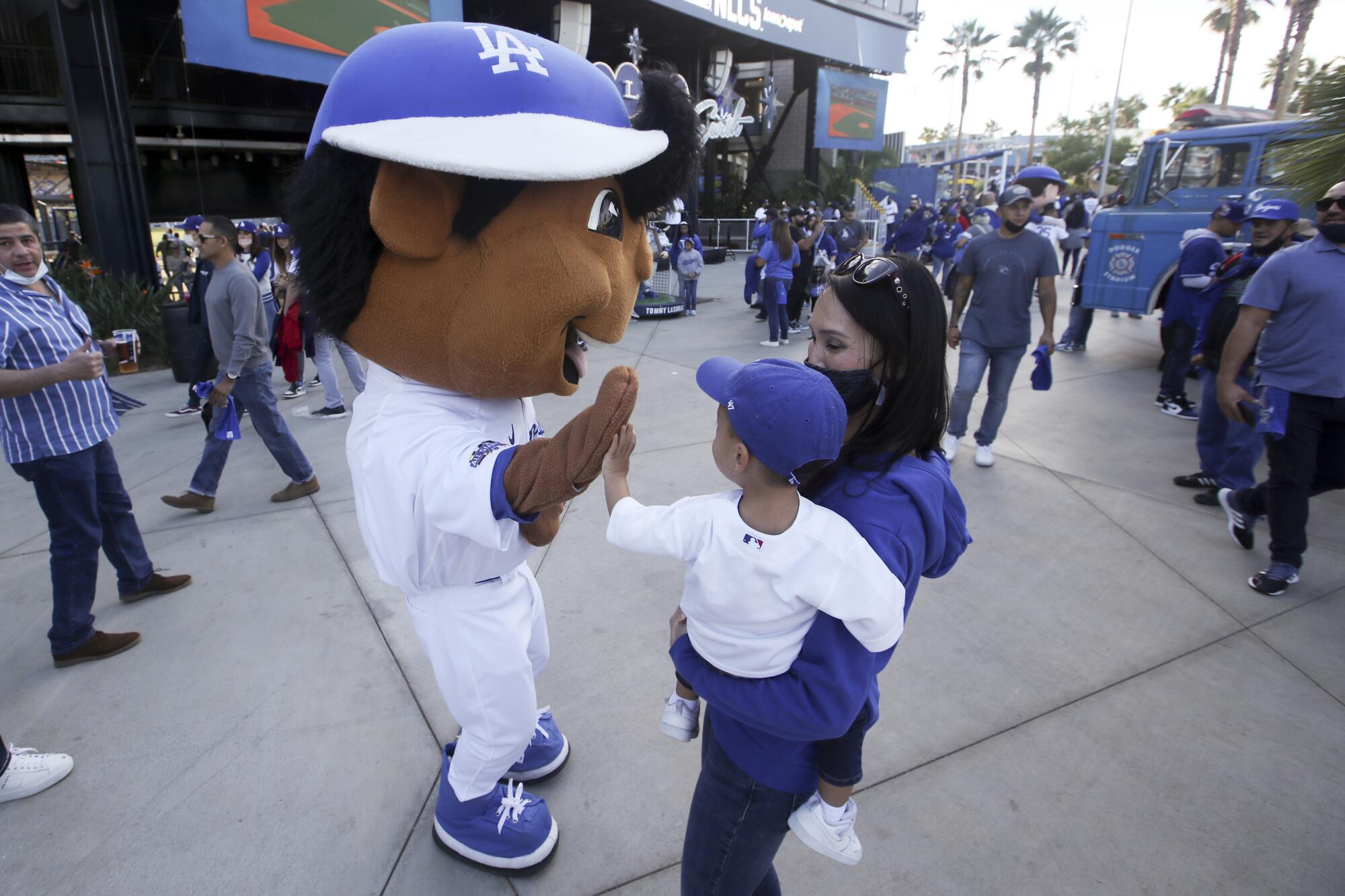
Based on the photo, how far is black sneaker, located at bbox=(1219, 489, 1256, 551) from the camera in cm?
390

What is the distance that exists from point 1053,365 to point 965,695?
609cm

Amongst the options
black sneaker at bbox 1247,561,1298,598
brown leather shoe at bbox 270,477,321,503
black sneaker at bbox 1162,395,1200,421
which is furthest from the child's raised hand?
black sneaker at bbox 1162,395,1200,421

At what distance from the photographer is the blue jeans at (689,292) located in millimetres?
11555

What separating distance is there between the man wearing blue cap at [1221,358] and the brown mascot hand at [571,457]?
4.05 metres

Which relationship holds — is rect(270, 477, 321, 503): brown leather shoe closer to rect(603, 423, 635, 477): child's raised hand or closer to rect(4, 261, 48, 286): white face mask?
rect(4, 261, 48, 286): white face mask

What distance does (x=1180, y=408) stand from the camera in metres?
6.26

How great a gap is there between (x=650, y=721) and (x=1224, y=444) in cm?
405

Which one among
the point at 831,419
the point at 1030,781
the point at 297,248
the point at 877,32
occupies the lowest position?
the point at 1030,781

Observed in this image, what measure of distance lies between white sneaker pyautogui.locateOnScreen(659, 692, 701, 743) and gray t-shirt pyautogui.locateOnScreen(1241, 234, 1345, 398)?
3272 millimetres

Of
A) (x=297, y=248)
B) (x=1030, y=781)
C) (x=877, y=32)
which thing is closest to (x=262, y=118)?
(x=877, y=32)

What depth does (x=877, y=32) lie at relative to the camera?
21797 mm

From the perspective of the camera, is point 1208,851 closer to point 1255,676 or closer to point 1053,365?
point 1255,676

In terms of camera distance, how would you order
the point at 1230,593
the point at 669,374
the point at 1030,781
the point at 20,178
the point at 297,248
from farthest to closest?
the point at 20,178
the point at 669,374
the point at 1230,593
the point at 1030,781
the point at 297,248

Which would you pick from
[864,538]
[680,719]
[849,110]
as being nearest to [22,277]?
[680,719]
